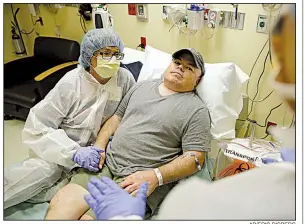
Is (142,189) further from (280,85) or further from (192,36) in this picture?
(192,36)

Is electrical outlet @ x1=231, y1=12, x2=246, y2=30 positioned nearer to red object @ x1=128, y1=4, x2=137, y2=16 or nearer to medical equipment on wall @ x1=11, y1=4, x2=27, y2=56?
red object @ x1=128, y1=4, x2=137, y2=16

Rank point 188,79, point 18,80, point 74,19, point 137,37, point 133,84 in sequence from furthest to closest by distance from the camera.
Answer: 1. point 74,19
2. point 18,80
3. point 137,37
4. point 133,84
5. point 188,79

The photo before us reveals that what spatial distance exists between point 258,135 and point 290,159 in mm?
1389

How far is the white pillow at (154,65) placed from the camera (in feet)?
6.31

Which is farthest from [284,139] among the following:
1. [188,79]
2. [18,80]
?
[18,80]

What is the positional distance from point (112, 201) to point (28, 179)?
0.77 metres

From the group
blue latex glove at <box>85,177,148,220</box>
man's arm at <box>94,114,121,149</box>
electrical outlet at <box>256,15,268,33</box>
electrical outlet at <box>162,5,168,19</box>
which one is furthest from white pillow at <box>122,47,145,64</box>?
blue latex glove at <box>85,177,148,220</box>

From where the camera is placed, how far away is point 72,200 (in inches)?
53.6

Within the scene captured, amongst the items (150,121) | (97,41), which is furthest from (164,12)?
(150,121)

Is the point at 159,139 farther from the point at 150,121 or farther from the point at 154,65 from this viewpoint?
the point at 154,65

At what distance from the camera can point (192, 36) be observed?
224 centimetres

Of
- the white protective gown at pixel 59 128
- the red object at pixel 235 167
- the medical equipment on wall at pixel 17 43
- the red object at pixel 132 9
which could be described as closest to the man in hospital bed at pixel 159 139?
the white protective gown at pixel 59 128

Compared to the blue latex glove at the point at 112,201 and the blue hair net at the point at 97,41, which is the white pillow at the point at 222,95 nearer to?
the blue hair net at the point at 97,41

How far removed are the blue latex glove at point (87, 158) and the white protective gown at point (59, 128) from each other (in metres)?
0.04
